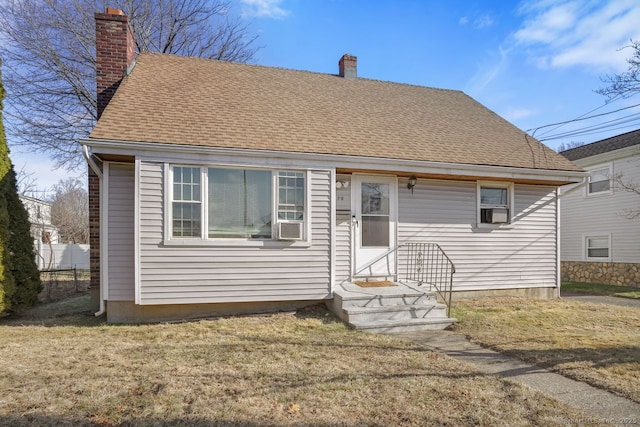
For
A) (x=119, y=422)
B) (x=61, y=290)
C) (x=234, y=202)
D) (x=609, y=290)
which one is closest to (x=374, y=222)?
(x=234, y=202)

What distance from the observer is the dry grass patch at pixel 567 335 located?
4.00 meters

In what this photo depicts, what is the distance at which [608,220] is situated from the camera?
514 inches

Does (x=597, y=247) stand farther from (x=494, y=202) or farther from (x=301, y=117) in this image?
(x=301, y=117)

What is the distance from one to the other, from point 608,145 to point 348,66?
10.1 metres

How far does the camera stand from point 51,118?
13.0m

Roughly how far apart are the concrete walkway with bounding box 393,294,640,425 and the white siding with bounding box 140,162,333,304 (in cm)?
206

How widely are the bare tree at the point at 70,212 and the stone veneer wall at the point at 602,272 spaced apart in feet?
77.6

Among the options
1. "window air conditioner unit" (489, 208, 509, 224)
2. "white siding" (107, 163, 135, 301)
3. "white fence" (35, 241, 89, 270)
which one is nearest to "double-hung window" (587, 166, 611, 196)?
"window air conditioner unit" (489, 208, 509, 224)

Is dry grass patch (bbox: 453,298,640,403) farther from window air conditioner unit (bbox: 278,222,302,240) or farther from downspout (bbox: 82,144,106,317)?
downspout (bbox: 82,144,106,317)

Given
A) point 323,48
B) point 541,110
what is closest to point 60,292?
point 323,48

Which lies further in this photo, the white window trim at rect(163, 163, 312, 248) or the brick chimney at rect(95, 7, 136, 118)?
the brick chimney at rect(95, 7, 136, 118)

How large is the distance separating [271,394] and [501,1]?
416 inches

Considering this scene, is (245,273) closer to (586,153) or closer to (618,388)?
(618,388)

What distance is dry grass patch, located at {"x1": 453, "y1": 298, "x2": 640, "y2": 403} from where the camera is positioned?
4.00m
